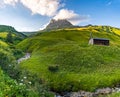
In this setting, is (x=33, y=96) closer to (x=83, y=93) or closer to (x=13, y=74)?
(x=13, y=74)

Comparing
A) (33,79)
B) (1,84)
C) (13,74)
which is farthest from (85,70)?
(1,84)

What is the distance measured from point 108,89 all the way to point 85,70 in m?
15.0

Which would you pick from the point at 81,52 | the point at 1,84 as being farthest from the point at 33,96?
the point at 81,52

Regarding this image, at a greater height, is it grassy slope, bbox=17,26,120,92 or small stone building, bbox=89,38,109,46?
small stone building, bbox=89,38,109,46

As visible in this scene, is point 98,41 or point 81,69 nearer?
point 81,69

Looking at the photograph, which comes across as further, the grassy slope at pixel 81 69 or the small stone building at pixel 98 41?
the small stone building at pixel 98 41

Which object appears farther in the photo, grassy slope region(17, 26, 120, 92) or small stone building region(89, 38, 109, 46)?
small stone building region(89, 38, 109, 46)

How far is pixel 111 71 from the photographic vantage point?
76.2 m

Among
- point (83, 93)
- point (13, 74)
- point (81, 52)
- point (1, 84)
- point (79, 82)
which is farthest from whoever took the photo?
point (81, 52)

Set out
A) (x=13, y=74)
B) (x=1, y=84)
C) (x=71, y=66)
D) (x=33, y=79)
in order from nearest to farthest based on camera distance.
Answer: (x=1, y=84), (x=13, y=74), (x=33, y=79), (x=71, y=66)

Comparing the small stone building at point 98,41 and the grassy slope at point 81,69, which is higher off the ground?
the small stone building at point 98,41

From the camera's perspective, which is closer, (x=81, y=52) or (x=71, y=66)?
(x=71, y=66)

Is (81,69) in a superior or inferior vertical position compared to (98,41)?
inferior

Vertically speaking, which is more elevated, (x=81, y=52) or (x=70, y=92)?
(x=81, y=52)
